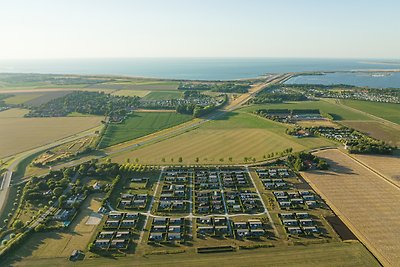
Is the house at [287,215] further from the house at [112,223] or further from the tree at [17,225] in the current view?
the tree at [17,225]

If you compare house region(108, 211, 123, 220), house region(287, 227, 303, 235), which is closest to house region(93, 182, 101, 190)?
house region(108, 211, 123, 220)

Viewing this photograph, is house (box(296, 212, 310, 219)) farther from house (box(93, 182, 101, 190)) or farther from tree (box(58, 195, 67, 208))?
tree (box(58, 195, 67, 208))

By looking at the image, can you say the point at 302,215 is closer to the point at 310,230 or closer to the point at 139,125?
the point at 310,230

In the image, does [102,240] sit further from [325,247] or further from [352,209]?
[352,209]

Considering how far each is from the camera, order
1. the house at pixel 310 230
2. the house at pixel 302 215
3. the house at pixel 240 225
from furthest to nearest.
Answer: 1. the house at pixel 302 215
2. the house at pixel 240 225
3. the house at pixel 310 230

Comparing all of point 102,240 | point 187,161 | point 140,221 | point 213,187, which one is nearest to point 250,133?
point 187,161

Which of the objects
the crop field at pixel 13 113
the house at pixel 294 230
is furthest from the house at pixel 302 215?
the crop field at pixel 13 113
